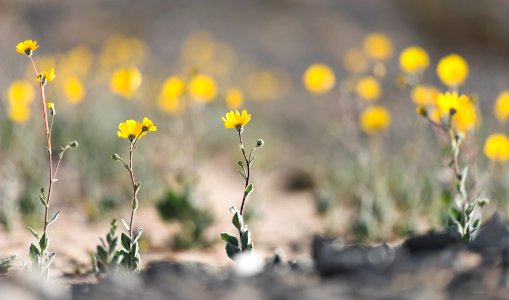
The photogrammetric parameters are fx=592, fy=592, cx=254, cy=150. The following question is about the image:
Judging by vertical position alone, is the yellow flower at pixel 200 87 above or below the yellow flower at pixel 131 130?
above

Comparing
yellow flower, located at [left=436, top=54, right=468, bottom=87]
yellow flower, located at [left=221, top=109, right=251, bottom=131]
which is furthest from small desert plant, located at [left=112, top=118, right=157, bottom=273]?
yellow flower, located at [left=436, top=54, right=468, bottom=87]

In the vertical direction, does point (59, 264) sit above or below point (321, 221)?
below

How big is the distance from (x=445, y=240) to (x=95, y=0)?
1931 centimetres

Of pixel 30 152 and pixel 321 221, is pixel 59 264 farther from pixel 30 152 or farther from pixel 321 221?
pixel 321 221

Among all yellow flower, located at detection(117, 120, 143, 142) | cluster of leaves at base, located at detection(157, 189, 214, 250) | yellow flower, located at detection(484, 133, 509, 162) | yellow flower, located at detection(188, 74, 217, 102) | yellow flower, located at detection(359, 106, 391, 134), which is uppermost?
yellow flower, located at detection(188, 74, 217, 102)

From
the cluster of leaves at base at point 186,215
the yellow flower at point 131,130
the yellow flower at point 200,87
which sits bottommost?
the yellow flower at point 131,130

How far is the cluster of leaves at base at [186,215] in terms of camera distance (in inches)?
179

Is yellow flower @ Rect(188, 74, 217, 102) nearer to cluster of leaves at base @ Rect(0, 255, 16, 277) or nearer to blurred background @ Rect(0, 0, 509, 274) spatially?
blurred background @ Rect(0, 0, 509, 274)

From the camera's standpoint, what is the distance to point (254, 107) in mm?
11578

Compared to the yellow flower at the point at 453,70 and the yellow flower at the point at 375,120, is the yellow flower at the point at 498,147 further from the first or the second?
the yellow flower at the point at 375,120

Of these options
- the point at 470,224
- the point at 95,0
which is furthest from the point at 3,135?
the point at 95,0

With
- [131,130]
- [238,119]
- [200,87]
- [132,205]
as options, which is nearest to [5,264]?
[132,205]

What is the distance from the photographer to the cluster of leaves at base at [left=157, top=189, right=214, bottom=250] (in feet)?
14.9

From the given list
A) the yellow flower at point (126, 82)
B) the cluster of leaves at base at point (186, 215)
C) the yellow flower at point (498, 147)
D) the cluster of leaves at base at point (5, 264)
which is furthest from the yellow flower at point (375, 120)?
the cluster of leaves at base at point (5, 264)
